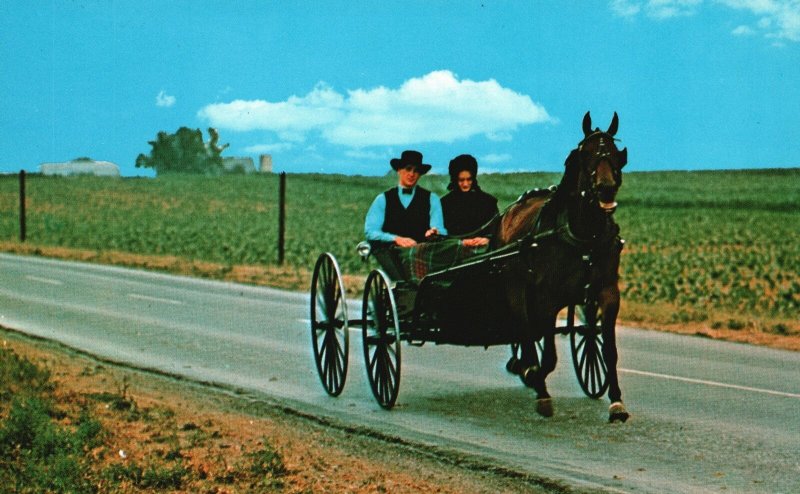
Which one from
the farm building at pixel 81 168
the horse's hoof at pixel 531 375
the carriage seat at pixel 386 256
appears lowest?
the horse's hoof at pixel 531 375

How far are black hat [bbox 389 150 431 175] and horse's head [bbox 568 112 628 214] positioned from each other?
2081 mm

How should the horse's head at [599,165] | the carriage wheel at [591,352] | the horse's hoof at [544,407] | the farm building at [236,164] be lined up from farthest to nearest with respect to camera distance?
the farm building at [236,164]
the carriage wheel at [591,352]
the horse's hoof at [544,407]
the horse's head at [599,165]

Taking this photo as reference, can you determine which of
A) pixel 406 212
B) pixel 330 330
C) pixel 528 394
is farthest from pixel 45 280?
pixel 528 394

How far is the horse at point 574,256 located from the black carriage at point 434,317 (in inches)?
6.7

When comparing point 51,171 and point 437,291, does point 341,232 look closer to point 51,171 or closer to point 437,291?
point 437,291

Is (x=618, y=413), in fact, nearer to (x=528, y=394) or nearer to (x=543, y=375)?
(x=543, y=375)

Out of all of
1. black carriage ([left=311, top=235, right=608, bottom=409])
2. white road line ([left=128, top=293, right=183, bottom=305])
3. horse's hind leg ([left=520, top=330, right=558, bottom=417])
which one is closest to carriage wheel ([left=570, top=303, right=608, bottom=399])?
black carriage ([left=311, top=235, right=608, bottom=409])

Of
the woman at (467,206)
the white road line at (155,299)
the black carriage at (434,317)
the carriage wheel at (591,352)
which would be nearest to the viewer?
the black carriage at (434,317)

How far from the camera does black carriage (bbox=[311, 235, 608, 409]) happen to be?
8922 mm

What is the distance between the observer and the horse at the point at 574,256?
7.77 metres

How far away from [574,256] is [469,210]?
202 centimetres

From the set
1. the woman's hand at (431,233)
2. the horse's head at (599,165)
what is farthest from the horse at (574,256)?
the woman's hand at (431,233)

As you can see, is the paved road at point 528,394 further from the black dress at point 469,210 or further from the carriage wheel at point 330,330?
the black dress at point 469,210

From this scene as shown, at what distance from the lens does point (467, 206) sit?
995 cm
